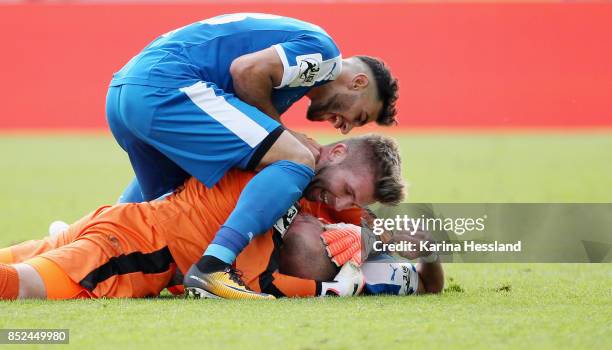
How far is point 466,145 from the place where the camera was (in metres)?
15.2

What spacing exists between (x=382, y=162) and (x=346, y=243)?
0.40 metres

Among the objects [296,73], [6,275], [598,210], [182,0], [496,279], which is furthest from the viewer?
[182,0]

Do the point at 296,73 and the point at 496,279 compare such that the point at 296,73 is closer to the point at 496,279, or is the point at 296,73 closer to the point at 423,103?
the point at 496,279

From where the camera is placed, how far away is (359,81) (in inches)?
197

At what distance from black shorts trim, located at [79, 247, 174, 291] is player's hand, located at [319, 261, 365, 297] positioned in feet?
2.28

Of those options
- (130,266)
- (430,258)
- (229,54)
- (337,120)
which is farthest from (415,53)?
(130,266)

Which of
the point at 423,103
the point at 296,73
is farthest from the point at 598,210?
the point at 423,103

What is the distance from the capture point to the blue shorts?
172 inches

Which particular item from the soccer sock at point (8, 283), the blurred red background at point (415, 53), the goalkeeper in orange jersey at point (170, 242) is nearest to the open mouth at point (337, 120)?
the goalkeeper in orange jersey at point (170, 242)

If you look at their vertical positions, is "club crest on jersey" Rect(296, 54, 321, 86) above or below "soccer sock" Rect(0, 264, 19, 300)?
above

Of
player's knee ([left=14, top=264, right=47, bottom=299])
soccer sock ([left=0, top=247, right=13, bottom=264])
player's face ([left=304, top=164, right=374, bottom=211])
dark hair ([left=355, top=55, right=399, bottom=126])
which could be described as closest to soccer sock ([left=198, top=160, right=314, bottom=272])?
player's face ([left=304, top=164, right=374, bottom=211])

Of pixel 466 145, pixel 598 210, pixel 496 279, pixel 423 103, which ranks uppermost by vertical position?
pixel 423 103

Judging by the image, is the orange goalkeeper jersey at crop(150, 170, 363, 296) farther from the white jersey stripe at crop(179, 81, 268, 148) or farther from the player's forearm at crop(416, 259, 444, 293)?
the player's forearm at crop(416, 259, 444, 293)

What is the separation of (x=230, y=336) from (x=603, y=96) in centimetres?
1460
